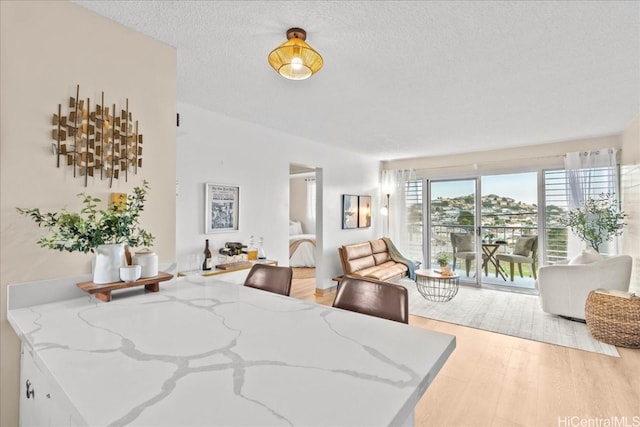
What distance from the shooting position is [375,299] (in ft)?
4.96

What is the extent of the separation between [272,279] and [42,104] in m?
1.47

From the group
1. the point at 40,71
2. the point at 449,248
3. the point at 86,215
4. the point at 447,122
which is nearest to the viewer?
the point at 40,71

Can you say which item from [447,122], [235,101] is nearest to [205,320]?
[235,101]

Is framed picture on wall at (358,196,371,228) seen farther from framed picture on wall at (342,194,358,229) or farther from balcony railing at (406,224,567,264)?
balcony railing at (406,224,567,264)

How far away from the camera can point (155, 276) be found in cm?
165

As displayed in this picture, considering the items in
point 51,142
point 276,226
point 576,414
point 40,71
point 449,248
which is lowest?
point 576,414

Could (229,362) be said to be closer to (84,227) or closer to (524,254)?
(84,227)

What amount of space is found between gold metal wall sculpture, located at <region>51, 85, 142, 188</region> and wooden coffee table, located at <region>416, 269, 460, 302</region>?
370cm

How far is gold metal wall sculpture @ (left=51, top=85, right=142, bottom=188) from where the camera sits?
1523 mm

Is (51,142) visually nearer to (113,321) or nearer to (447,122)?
(113,321)

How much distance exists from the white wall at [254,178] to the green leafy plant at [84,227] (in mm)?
1367

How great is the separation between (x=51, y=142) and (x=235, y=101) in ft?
5.76

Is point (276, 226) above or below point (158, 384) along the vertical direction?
above

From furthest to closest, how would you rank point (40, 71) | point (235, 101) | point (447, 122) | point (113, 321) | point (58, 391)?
1. point (447, 122)
2. point (235, 101)
3. point (40, 71)
4. point (113, 321)
5. point (58, 391)
